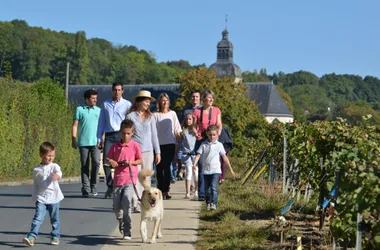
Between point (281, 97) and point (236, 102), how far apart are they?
179 feet

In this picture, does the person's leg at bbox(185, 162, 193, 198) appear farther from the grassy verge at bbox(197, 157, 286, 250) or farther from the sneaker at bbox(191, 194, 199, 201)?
the grassy verge at bbox(197, 157, 286, 250)

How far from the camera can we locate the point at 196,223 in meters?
11.0

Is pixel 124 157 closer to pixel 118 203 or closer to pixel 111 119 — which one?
pixel 118 203

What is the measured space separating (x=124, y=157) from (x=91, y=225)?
1.60 m

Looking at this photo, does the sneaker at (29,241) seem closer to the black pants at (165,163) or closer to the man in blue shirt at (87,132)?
the black pants at (165,163)

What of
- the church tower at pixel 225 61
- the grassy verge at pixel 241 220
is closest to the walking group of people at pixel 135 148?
the grassy verge at pixel 241 220

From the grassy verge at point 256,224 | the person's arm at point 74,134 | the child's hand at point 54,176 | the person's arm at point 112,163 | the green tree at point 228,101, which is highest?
the green tree at point 228,101

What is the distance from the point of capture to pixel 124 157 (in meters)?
9.89

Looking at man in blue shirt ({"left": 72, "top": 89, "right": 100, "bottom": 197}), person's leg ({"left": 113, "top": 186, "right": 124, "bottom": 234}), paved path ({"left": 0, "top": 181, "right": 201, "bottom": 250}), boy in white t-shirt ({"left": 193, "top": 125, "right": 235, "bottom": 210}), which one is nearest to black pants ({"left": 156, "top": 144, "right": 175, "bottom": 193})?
paved path ({"left": 0, "top": 181, "right": 201, "bottom": 250})

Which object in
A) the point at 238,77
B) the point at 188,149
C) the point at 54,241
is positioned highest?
the point at 238,77

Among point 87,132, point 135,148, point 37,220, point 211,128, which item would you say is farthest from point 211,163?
point 37,220

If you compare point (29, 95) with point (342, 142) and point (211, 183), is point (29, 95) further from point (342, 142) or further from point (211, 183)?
point (342, 142)

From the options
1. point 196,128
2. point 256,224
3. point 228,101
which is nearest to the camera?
point 256,224

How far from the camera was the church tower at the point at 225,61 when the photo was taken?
463 feet
